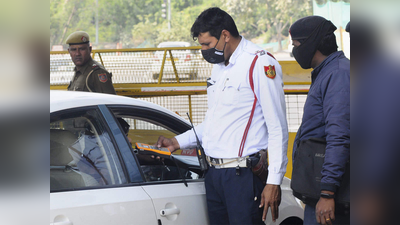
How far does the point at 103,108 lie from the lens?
214 centimetres

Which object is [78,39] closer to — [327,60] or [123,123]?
[123,123]

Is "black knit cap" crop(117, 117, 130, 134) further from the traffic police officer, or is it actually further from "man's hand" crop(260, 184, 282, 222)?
"man's hand" crop(260, 184, 282, 222)

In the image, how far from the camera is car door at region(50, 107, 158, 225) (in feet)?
5.88

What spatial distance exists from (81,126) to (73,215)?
48 cm

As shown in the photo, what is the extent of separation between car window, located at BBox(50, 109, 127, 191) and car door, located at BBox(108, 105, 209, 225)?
0.16 metres

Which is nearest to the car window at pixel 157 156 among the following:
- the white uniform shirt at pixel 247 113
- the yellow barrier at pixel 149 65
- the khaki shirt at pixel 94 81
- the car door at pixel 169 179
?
the car door at pixel 169 179

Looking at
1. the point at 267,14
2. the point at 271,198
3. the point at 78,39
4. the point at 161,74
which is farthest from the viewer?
the point at 267,14

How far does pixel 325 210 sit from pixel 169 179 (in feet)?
3.15

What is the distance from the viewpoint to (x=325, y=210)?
1.79 m

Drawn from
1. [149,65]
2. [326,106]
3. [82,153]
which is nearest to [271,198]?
[326,106]

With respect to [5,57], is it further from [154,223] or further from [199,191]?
[199,191]

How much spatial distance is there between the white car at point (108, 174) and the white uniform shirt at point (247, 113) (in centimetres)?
32

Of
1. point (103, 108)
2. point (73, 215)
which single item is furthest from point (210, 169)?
point (73, 215)

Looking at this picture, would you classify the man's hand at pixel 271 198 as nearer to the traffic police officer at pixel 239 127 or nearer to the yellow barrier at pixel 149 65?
the traffic police officer at pixel 239 127
